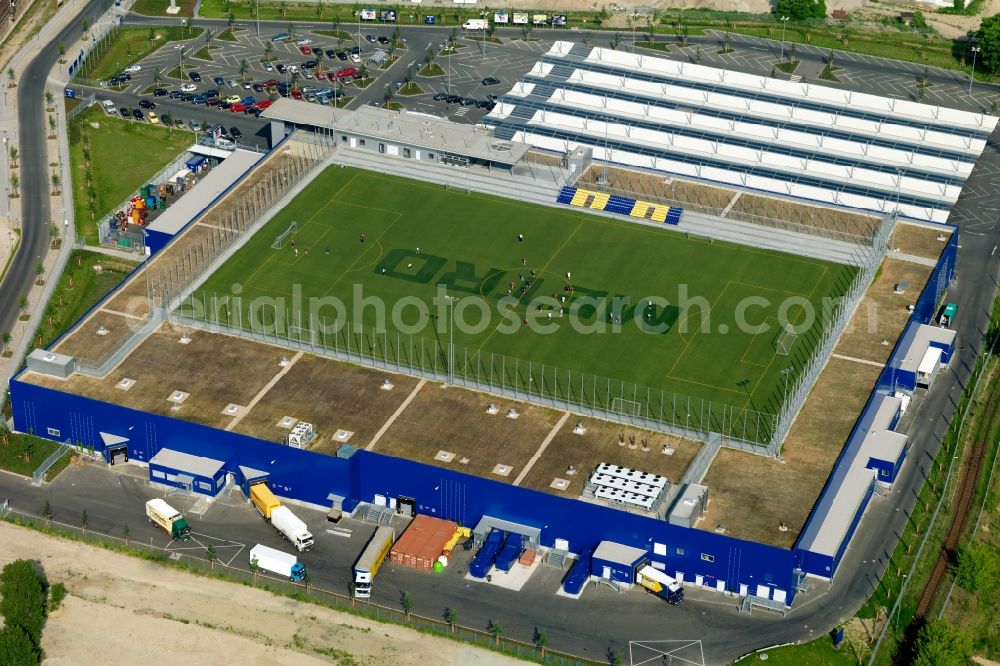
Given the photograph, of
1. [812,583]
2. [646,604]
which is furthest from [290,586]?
[812,583]

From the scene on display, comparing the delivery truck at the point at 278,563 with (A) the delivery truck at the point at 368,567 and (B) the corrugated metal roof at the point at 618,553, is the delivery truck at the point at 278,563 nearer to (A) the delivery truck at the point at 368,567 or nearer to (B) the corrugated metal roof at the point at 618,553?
(A) the delivery truck at the point at 368,567

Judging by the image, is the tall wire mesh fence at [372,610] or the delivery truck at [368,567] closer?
the tall wire mesh fence at [372,610]

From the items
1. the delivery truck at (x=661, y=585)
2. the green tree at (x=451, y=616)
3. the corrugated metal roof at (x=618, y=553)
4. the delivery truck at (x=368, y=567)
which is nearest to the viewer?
the green tree at (x=451, y=616)

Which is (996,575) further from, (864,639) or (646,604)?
(646,604)

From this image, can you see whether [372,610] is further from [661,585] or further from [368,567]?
[661,585]

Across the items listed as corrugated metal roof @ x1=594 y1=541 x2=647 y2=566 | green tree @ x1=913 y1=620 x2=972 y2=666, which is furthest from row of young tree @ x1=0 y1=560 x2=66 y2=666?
green tree @ x1=913 y1=620 x2=972 y2=666

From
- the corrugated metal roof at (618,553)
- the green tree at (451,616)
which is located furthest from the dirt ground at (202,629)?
the corrugated metal roof at (618,553)
